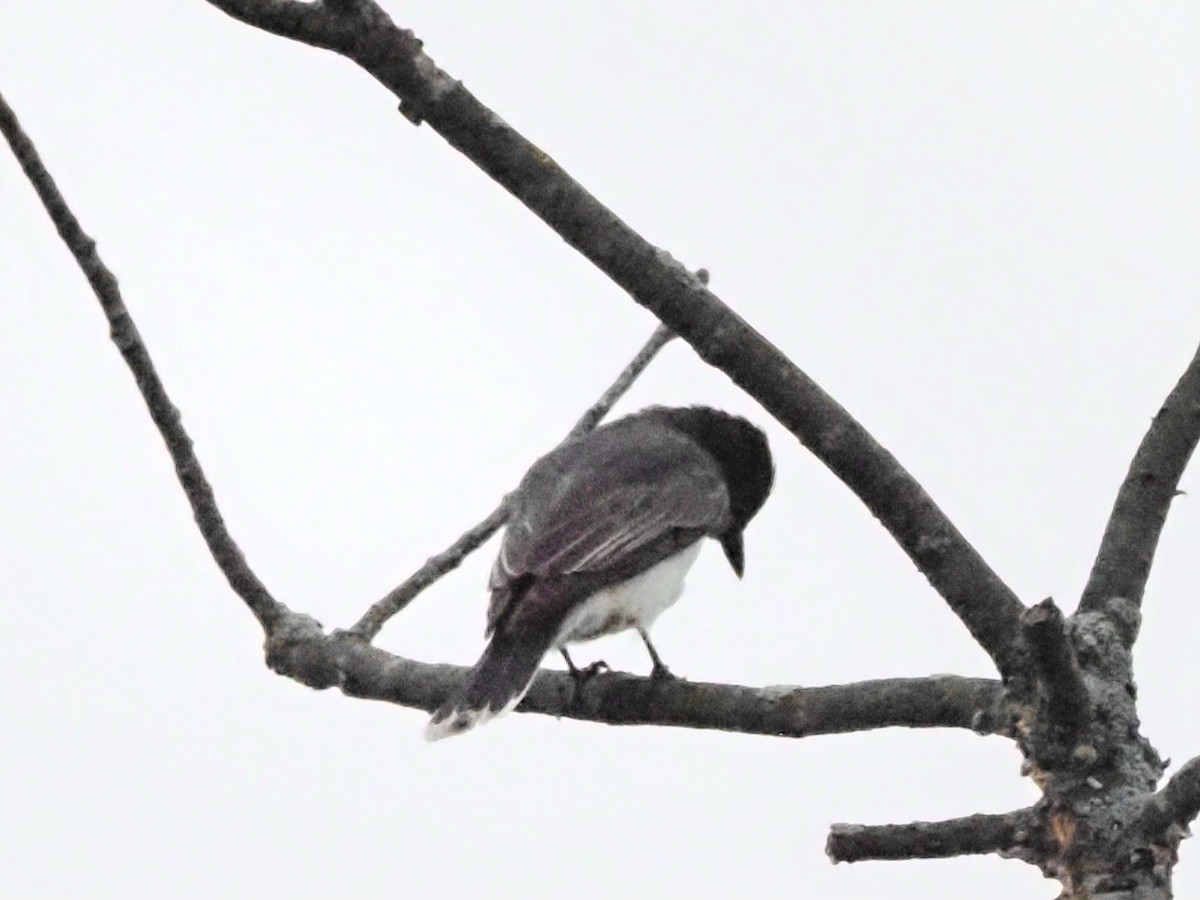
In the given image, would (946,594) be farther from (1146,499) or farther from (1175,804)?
(1175,804)

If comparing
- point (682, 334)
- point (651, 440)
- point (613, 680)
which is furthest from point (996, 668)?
point (651, 440)

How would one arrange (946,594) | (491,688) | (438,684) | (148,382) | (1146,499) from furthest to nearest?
(491,688) < (438,684) < (148,382) < (1146,499) < (946,594)

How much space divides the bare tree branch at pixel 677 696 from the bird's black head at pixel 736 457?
8.84ft

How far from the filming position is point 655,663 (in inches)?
240

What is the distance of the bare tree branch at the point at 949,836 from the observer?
3568 millimetres

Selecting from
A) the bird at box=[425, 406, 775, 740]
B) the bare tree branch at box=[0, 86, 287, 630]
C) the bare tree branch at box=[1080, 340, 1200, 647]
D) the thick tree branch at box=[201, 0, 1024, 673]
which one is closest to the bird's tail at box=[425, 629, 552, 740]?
the bird at box=[425, 406, 775, 740]

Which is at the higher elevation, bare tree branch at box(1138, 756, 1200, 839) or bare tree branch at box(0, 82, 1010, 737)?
bare tree branch at box(0, 82, 1010, 737)

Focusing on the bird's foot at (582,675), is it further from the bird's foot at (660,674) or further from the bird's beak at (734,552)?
the bird's beak at (734,552)

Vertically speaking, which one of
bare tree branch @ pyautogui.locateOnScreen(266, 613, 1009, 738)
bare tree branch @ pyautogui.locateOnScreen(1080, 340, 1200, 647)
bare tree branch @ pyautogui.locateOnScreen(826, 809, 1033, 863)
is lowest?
bare tree branch @ pyautogui.locateOnScreen(826, 809, 1033, 863)

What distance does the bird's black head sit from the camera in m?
8.48

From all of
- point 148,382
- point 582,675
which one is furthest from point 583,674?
point 148,382

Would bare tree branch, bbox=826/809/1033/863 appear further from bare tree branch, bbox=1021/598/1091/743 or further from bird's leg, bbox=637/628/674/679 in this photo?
bird's leg, bbox=637/628/674/679

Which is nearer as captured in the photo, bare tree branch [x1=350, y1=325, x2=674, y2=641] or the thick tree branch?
the thick tree branch

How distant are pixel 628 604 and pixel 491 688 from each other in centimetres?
148
